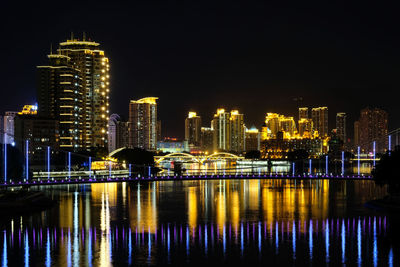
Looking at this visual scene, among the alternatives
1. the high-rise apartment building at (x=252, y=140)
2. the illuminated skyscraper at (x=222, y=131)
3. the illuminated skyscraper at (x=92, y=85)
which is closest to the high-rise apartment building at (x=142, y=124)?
the illuminated skyscraper at (x=222, y=131)

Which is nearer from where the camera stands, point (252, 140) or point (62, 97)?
point (62, 97)

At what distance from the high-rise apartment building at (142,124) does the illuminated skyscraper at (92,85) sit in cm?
5883

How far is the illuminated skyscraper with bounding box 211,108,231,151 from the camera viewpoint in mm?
187625

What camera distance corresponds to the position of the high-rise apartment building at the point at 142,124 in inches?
6250

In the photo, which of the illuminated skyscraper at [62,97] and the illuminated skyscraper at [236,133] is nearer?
the illuminated skyscraper at [62,97]

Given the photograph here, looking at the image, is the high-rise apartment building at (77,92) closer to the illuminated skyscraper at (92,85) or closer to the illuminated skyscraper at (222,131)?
the illuminated skyscraper at (92,85)

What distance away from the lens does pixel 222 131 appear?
18900 cm

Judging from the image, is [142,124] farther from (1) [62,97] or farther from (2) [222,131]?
(1) [62,97]

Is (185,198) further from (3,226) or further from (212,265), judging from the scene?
(212,265)

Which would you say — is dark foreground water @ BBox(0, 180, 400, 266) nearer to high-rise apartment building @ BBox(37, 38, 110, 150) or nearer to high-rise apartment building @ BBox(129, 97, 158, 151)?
high-rise apartment building @ BBox(37, 38, 110, 150)

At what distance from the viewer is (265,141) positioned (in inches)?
6171

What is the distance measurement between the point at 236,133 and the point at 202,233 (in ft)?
521

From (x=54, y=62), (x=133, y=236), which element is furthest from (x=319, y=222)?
(x=54, y=62)

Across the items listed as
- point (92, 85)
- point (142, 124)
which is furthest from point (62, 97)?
point (142, 124)
